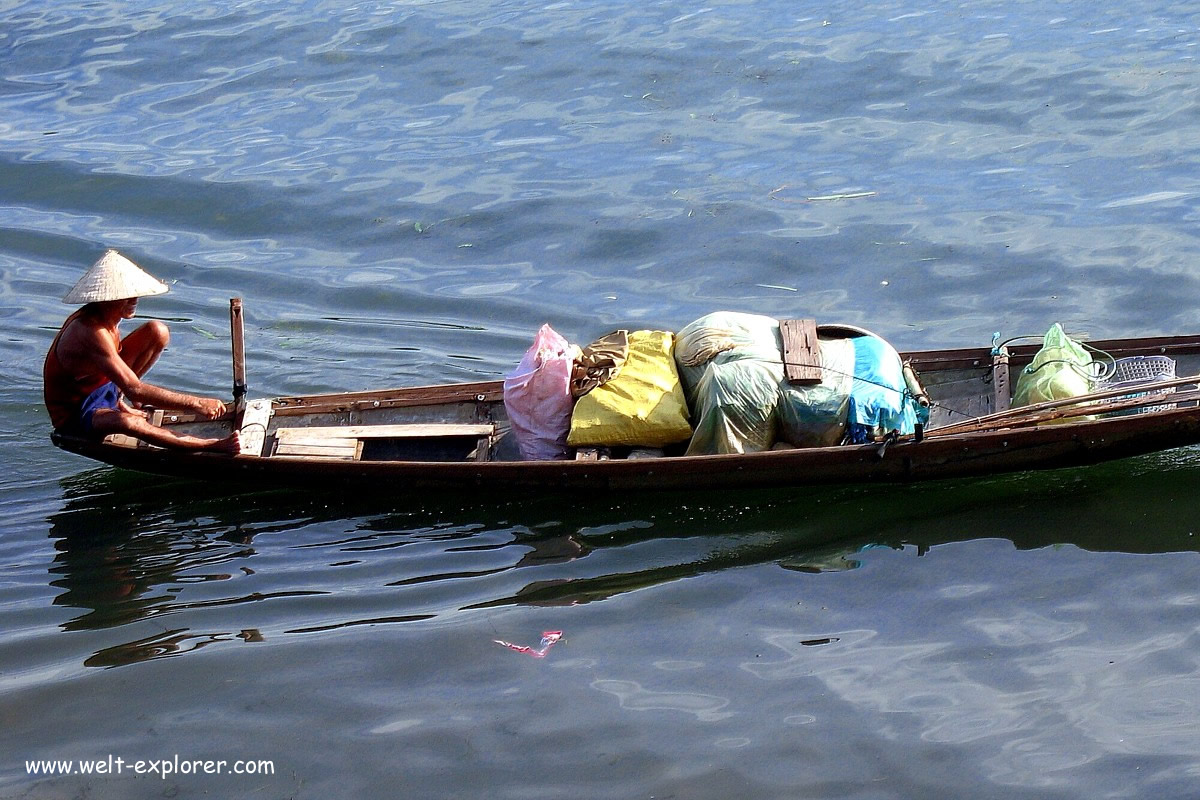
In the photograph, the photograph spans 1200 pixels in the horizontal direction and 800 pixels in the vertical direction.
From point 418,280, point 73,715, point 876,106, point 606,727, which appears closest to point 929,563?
point 606,727

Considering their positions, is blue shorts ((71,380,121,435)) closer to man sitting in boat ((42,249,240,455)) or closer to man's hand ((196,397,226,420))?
man sitting in boat ((42,249,240,455))

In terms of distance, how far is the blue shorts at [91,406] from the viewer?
286 inches

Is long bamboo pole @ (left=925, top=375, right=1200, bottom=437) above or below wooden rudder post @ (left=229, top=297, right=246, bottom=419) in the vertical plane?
below

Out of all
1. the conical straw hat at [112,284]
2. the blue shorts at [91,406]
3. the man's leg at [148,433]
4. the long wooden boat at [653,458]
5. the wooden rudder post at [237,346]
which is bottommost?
the long wooden boat at [653,458]

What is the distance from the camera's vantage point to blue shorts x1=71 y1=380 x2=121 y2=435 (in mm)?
7273

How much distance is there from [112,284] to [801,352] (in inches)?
153

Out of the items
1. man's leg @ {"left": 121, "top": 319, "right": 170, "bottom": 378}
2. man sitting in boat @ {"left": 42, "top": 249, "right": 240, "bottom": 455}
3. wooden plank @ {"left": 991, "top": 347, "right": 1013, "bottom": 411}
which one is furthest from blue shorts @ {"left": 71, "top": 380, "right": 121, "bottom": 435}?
wooden plank @ {"left": 991, "top": 347, "right": 1013, "bottom": 411}

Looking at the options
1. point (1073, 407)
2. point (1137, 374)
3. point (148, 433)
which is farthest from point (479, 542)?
point (1137, 374)

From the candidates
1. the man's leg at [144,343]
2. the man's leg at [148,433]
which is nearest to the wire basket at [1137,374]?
the man's leg at [148,433]

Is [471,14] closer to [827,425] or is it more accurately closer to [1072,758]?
[827,425]

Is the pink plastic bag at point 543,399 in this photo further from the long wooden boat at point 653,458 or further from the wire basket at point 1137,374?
the wire basket at point 1137,374

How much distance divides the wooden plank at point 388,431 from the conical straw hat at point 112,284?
122cm

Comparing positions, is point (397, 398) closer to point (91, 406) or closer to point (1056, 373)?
point (91, 406)

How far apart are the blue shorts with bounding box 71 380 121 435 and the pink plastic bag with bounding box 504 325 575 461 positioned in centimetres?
238
